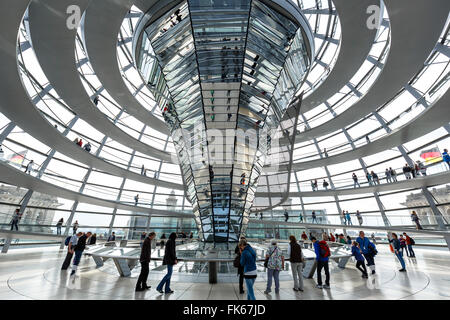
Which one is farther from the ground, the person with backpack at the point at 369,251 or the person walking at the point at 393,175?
the person walking at the point at 393,175

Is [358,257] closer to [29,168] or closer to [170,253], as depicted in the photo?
[170,253]

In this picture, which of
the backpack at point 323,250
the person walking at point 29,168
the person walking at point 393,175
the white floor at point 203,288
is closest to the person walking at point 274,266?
the white floor at point 203,288

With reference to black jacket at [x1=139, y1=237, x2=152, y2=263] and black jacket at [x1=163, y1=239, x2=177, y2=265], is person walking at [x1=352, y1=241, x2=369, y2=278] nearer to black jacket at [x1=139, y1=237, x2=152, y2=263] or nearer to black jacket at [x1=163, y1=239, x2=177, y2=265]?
black jacket at [x1=163, y1=239, x2=177, y2=265]

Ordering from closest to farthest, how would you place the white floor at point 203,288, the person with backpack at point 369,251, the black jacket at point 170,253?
the white floor at point 203,288, the black jacket at point 170,253, the person with backpack at point 369,251

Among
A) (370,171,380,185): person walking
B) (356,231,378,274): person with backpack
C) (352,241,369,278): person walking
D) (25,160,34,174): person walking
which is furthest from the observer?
(370,171,380,185): person walking

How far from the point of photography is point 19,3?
687 cm

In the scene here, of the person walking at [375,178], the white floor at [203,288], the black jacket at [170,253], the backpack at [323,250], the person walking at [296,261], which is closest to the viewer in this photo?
the white floor at [203,288]

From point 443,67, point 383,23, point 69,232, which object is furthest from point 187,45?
point 69,232

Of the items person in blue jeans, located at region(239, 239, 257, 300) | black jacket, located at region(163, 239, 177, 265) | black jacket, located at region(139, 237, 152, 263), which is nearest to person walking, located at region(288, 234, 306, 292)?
person in blue jeans, located at region(239, 239, 257, 300)

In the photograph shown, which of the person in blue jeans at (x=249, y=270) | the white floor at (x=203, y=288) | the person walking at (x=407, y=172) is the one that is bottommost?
the white floor at (x=203, y=288)

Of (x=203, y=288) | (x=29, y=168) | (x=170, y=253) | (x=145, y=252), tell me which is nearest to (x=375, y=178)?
(x=203, y=288)

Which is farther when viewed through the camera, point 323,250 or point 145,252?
point 323,250

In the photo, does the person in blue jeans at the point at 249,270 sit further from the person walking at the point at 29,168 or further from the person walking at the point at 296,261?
the person walking at the point at 29,168
